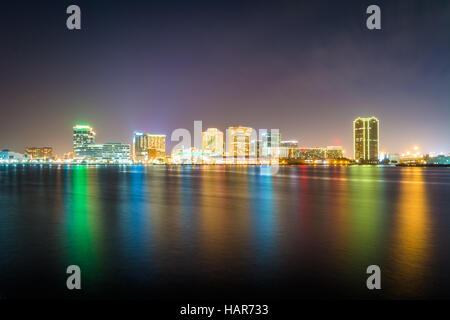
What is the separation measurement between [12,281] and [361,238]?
38.3ft

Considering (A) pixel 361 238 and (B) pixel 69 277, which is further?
(A) pixel 361 238

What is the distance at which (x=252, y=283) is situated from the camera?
8297 mm

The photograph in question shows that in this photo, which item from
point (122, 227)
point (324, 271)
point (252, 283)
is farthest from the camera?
point (122, 227)

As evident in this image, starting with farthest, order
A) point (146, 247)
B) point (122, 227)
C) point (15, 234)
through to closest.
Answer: point (122, 227)
point (15, 234)
point (146, 247)

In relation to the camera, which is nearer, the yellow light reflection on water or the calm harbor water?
the calm harbor water

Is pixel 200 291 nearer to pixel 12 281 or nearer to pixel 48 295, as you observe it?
pixel 48 295

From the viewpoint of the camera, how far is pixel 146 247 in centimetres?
1211

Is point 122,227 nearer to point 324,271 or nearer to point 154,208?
point 154,208

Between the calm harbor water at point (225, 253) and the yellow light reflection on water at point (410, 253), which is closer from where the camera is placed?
the calm harbor water at point (225, 253)
